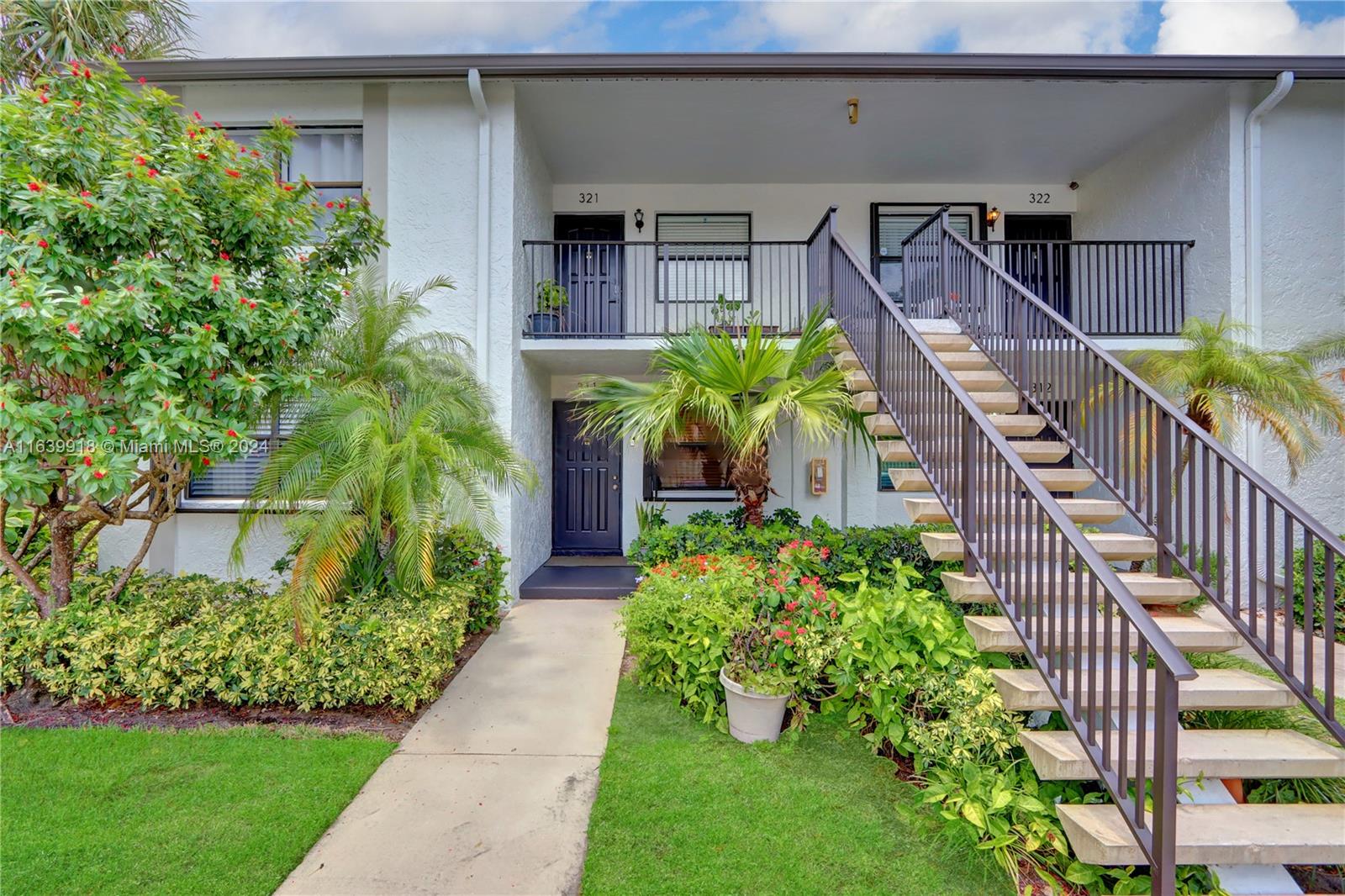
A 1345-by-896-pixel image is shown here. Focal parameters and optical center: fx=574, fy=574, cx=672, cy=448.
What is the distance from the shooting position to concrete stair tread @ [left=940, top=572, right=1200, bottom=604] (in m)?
3.47

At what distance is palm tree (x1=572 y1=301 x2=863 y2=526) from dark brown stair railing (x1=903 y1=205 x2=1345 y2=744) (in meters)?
1.57

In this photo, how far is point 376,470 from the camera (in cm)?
384

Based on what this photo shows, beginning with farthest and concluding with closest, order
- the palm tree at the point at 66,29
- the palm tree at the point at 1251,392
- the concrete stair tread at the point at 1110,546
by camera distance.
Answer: the palm tree at the point at 66,29 < the palm tree at the point at 1251,392 < the concrete stair tread at the point at 1110,546

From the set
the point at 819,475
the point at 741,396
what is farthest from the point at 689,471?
the point at 741,396

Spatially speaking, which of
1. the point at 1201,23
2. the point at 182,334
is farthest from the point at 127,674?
the point at 1201,23

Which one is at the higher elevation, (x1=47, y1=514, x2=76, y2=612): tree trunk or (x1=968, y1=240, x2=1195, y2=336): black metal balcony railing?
(x1=968, y1=240, x2=1195, y2=336): black metal balcony railing

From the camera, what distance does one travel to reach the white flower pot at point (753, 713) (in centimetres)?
357

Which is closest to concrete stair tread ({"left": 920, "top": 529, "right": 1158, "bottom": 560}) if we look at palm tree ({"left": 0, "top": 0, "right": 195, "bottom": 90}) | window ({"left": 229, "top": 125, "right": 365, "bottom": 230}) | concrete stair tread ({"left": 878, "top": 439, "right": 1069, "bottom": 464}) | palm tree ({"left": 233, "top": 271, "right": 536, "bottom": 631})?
concrete stair tread ({"left": 878, "top": 439, "right": 1069, "bottom": 464})

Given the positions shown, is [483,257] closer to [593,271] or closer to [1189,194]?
[593,271]

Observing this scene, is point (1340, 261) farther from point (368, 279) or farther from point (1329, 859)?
point (368, 279)

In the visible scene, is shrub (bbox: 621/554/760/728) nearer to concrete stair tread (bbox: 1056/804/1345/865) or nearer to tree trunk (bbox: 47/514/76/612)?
concrete stair tread (bbox: 1056/804/1345/865)

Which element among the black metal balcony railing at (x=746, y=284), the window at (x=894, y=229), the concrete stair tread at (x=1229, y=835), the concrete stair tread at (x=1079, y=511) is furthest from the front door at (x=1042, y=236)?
the concrete stair tread at (x=1229, y=835)

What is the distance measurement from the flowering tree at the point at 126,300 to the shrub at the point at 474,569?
197cm

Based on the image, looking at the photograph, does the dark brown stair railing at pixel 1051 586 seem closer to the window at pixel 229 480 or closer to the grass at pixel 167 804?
the grass at pixel 167 804
